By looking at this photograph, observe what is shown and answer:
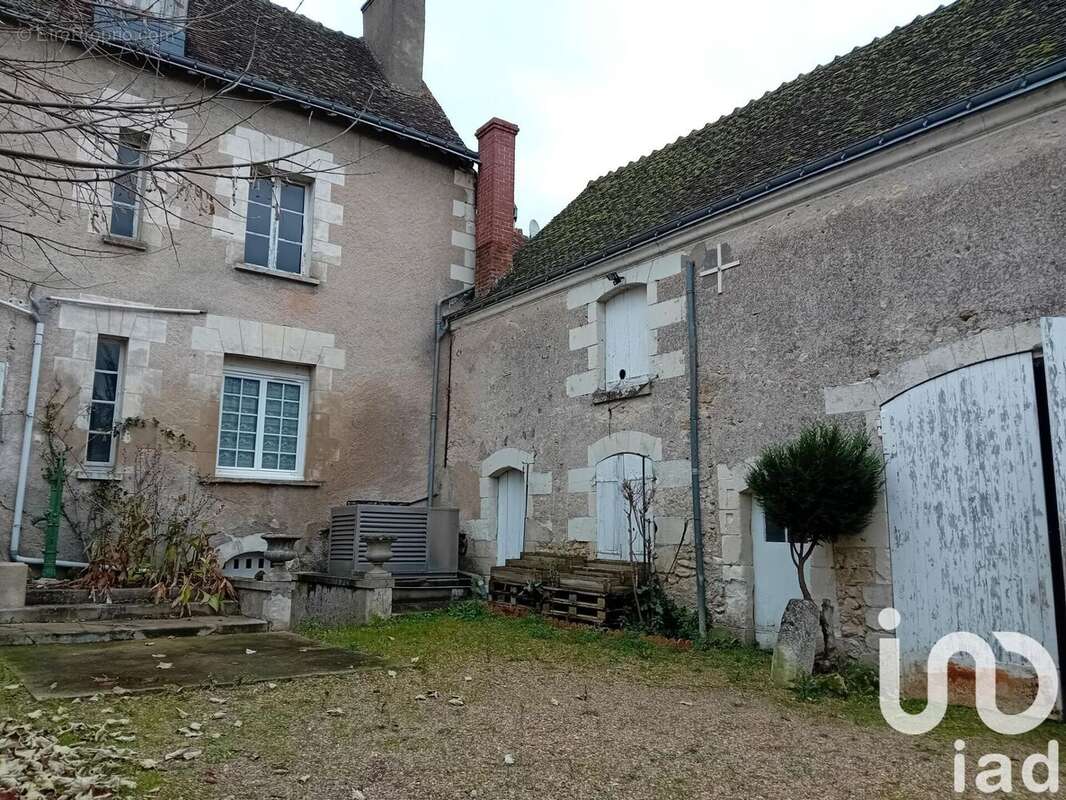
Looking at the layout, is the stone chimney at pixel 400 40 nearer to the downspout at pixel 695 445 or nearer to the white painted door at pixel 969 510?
the downspout at pixel 695 445

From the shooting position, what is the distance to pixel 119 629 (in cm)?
620

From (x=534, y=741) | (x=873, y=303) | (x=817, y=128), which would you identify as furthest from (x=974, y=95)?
(x=534, y=741)

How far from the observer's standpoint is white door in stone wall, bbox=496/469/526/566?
365 inches

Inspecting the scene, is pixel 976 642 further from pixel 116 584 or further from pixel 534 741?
pixel 116 584

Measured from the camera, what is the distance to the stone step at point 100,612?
6.40 m

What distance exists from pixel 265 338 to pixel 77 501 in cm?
261

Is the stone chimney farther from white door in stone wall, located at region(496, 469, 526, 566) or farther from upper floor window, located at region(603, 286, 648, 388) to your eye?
white door in stone wall, located at region(496, 469, 526, 566)

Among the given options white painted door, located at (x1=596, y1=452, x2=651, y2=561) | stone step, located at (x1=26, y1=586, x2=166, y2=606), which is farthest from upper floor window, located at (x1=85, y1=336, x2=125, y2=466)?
white painted door, located at (x1=596, y1=452, x2=651, y2=561)

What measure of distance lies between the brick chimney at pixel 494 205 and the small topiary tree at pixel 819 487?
19.7ft

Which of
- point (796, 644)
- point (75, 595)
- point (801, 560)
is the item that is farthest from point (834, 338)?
point (75, 595)

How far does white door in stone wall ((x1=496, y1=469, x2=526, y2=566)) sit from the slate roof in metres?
2.25

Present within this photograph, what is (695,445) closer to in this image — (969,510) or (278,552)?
(969,510)

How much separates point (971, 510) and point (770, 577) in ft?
5.95

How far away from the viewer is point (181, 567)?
7.59 metres
